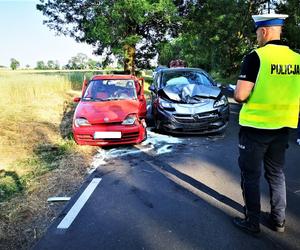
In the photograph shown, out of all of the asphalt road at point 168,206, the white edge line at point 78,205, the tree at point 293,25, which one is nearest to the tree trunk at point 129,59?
the tree at point 293,25

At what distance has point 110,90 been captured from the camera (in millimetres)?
9672

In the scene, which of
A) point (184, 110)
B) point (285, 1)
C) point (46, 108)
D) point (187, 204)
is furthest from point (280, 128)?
point (285, 1)

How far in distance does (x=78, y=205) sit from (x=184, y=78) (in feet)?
20.7

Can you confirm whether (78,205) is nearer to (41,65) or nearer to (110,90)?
(110,90)

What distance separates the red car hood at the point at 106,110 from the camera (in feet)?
27.3

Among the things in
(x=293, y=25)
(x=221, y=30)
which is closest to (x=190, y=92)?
(x=293, y=25)

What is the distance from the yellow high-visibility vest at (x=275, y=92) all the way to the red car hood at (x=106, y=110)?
4.78 meters

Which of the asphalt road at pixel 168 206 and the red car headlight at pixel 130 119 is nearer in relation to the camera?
the asphalt road at pixel 168 206

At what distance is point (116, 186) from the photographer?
5.76m

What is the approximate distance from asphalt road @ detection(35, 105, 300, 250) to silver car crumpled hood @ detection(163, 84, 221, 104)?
1978mm

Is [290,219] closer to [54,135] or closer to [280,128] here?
[280,128]

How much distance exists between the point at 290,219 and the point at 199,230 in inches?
42.4

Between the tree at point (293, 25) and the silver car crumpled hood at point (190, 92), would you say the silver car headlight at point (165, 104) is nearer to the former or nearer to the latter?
the silver car crumpled hood at point (190, 92)

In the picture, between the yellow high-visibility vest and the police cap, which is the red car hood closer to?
the yellow high-visibility vest
